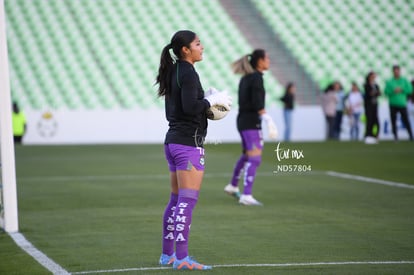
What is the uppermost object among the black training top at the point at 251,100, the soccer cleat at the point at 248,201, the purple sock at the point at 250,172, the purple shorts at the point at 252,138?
the black training top at the point at 251,100

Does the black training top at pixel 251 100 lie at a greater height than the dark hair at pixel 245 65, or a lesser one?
lesser

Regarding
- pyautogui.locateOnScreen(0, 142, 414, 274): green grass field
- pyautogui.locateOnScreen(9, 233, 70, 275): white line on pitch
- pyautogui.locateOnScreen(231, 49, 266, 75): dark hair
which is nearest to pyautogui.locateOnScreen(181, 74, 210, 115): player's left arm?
pyautogui.locateOnScreen(0, 142, 414, 274): green grass field

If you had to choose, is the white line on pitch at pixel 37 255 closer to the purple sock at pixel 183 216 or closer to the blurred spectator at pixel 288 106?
the purple sock at pixel 183 216

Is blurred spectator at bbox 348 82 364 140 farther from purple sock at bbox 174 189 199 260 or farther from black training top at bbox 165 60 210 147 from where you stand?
purple sock at bbox 174 189 199 260

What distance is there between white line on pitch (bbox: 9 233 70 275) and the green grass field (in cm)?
7

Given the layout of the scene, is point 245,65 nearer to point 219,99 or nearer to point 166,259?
point 219,99

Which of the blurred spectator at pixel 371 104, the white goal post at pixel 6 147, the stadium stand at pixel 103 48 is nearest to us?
the white goal post at pixel 6 147

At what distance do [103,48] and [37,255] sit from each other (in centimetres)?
2527

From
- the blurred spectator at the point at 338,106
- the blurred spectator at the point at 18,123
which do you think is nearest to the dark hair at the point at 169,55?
the blurred spectator at the point at 18,123

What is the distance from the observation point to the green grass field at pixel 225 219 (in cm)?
736

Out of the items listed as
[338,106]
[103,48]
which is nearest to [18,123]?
[103,48]

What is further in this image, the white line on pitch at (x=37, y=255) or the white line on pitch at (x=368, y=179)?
the white line on pitch at (x=368, y=179)

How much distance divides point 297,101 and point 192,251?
25.0m

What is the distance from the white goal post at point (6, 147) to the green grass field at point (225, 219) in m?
0.25
